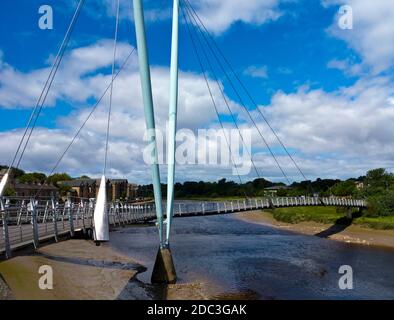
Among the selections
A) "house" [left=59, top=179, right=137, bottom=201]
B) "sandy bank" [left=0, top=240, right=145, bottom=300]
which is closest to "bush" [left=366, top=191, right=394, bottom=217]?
"sandy bank" [left=0, top=240, right=145, bottom=300]

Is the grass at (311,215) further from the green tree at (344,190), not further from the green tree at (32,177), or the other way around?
the green tree at (32,177)

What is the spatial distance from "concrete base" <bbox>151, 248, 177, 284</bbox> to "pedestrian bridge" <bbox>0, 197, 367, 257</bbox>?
3.92m

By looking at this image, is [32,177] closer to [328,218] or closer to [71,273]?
[328,218]

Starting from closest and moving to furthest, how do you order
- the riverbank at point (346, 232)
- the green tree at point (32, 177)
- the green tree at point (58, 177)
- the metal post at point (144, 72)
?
the metal post at point (144, 72) → the riverbank at point (346, 232) → the green tree at point (32, 177) → the green tree at point (58, 177)

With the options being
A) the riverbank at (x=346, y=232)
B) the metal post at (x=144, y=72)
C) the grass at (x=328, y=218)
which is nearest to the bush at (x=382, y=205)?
the grass at (x=328, y=218)

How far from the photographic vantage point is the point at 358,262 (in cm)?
3631

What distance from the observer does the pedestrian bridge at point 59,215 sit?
49.8ft

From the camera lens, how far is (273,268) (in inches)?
1202

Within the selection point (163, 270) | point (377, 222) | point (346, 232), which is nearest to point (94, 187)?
point (346, 232)

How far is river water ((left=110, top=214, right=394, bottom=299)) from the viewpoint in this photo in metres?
22.8

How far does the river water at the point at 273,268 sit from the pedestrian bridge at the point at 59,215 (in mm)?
2991

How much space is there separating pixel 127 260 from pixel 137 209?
11.6 metres

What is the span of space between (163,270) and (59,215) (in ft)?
22.3

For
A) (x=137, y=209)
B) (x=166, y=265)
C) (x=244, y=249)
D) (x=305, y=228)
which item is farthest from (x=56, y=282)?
(x=305, y=228)
